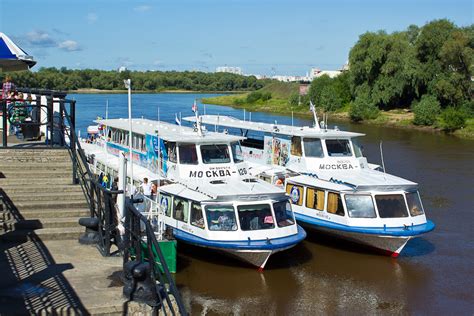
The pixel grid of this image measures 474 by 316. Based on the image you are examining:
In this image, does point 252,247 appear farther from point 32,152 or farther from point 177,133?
point 32,152

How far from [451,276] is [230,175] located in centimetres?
765

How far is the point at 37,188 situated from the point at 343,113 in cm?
7257

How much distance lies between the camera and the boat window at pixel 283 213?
1838 cm

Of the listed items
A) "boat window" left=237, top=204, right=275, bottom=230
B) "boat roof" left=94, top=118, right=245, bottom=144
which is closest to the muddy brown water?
"boat window" left=237, top=204, right=275, bottom=230

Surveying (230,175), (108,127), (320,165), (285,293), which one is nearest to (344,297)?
(285,293)

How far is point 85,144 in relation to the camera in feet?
107

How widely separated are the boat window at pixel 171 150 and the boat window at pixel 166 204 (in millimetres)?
1834

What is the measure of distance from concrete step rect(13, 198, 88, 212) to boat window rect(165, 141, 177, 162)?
34.7 ft

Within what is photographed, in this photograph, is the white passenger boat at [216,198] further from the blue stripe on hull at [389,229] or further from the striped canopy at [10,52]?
the striped canopy at [10,52]

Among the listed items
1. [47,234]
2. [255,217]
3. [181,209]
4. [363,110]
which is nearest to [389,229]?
[255,217]

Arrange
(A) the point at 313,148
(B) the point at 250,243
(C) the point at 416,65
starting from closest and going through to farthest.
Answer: (B) the point at 250,243 → (A) the point at 313,148 → (C) the point at 416,65

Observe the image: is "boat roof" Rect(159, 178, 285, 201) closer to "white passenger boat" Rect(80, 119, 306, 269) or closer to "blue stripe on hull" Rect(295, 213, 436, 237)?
"white passenger boat" Rect(80, 119, 306, 269)

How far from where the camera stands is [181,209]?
62.8 feet

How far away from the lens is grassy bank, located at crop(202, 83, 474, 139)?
6303cm
